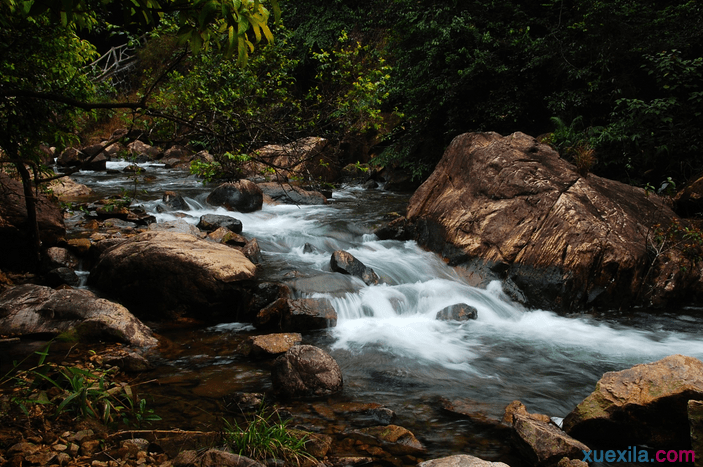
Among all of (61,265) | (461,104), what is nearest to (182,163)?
(461,104)

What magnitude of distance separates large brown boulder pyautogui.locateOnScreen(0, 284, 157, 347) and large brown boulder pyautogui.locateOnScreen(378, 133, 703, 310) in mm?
5769

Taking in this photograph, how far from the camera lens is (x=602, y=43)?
1148 centimetres

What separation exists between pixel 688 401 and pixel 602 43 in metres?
10.8

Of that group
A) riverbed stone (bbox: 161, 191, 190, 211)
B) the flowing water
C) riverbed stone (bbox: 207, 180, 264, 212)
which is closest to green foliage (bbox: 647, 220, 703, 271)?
the flowing water

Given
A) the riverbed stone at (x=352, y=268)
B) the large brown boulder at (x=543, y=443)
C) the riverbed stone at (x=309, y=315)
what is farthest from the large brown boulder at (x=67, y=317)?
the large brown boulder at (x=543, y=443)

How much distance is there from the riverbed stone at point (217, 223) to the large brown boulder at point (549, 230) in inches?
160

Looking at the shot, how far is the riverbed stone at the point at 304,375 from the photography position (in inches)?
178

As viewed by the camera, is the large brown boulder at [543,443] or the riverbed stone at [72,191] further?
the riverbed stone at [72,191]

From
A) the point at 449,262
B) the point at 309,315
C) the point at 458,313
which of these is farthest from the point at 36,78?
the point at 449,262

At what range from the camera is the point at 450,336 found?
6695 mm

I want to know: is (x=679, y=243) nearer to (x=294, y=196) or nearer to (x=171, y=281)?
(x=171, y=281)

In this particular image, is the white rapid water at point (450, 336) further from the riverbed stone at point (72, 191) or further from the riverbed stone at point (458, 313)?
the riverbed stone at point (72, 191)

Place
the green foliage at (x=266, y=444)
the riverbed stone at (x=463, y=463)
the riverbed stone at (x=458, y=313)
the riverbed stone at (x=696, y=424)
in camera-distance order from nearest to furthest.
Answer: the riverbed stone at (x=463, y=463) → the green foliage at (x=266, y=444) → the riverbed stone at (x=696, y=424) → the riverbed stone at (x=458, y=313)

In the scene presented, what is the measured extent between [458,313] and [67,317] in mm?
5475
